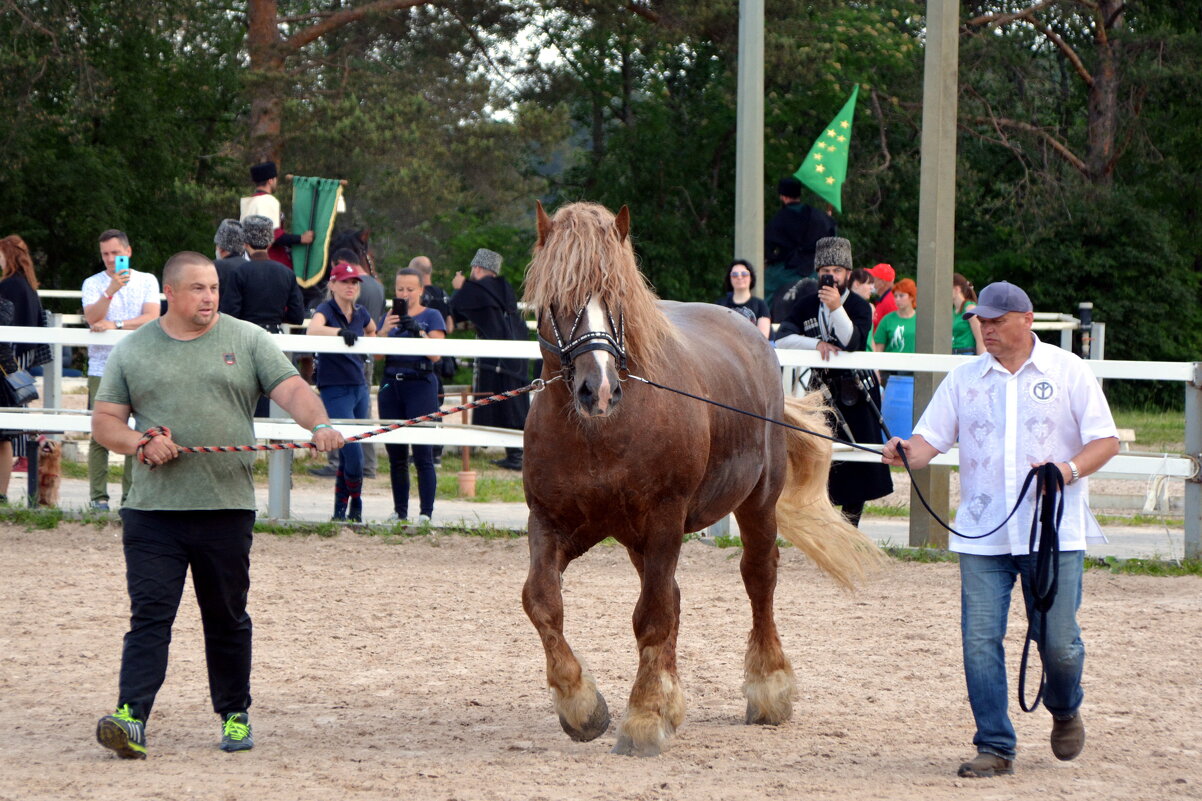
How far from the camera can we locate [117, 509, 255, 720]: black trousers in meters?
5.00

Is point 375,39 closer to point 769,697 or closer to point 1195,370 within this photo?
point 1195,370

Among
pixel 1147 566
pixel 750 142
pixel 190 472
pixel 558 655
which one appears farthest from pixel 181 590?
pixel 750 142

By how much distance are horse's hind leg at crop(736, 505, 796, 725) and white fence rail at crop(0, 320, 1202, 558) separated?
9.76 feet

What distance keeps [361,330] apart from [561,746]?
5.42 meters

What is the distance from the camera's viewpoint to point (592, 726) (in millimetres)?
5223

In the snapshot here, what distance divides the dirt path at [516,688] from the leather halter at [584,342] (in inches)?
53.9

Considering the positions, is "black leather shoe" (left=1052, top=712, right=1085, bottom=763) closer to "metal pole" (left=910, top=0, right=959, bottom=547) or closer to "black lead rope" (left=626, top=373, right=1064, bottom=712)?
"black lead rope" (left=626, top=373, right=1064, bottom=712)

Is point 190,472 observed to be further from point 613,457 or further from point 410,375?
point 410,375

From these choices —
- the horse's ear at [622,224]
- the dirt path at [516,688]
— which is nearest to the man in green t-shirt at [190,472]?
the dirt path at [516,688]

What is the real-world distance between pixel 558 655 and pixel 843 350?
495 centimetres

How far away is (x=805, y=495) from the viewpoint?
707 cm

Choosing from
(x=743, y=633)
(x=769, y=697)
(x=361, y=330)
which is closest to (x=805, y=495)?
(x=743, y=633)

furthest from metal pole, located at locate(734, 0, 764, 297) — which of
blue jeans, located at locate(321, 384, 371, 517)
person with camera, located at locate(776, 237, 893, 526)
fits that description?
blue jeans, located at locate(321, 384, 371, 517)

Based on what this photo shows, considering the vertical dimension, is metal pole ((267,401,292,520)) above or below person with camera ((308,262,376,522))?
below
